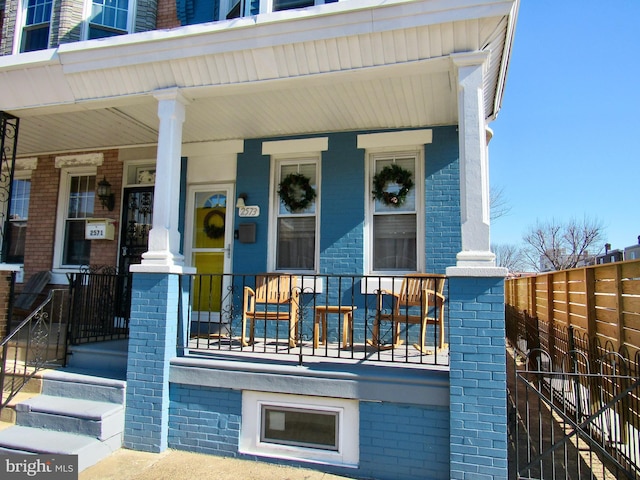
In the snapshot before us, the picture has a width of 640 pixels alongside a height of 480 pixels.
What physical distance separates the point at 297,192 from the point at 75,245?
379 centimetres

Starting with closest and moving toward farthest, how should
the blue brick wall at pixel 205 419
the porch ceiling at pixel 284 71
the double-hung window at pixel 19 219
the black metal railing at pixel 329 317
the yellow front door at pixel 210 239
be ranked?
the porch ceiling at pixel 284 71 → the blue brick wall at pixel 205 419 → the black metal railing at pixel 329 317 → the yellow front door at pixel 210 239 → the double-hung window at pixel 19 219

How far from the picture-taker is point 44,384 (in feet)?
14.3

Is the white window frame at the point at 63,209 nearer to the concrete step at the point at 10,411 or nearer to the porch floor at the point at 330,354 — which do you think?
the concrete step at the point at 10,411

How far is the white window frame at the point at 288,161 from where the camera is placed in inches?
225

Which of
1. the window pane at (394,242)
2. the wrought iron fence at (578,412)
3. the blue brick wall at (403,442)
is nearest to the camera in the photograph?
the wrought iron fence at (578,412)

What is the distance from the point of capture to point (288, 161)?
235 inches

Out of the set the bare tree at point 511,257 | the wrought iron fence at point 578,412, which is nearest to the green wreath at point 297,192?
the wrought iron fence at point 578,412

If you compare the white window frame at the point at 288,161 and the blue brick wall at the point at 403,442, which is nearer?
the blue brick wall at the point at 403,442

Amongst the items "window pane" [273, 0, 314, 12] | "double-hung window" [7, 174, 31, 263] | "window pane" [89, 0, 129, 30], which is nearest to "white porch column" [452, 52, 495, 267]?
"window pane" [273, 0, 314, 12]

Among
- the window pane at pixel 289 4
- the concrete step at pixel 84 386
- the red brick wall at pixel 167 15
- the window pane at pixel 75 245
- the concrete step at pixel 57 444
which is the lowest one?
the concrete step at pixel 57 444

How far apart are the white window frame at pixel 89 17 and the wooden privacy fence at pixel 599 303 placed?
6.74 m

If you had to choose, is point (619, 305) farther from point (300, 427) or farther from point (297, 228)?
point (297, 228)

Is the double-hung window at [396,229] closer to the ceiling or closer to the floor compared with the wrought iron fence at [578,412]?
closer to the ceiling

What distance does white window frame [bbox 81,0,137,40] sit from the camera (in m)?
5.96
